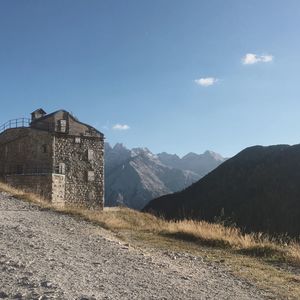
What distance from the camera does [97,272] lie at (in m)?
7.01

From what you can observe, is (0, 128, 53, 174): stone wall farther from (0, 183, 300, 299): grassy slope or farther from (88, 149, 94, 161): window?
(0, 183, 300, 299): grassy slope

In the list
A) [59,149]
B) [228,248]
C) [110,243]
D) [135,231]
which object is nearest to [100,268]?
[110,243]

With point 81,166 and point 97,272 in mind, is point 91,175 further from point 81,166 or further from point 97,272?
point 97,272

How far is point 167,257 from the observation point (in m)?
9.37

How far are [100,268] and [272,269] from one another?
3.61m

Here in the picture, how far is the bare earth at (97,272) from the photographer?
233 inches

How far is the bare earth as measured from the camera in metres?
5.93

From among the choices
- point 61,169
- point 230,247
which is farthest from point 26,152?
point 230,247

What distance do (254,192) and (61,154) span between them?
9093 centimetres

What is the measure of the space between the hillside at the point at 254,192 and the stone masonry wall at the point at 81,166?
52586 mm

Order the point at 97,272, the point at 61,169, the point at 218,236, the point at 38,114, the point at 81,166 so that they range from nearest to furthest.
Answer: the point at 97,272
the point at 218,236
the point at 61,169
the point at 81,166
the point at 38,114

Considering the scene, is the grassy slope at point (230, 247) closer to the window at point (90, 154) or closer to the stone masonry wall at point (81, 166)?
the stone masonry wall at point (81, 166)

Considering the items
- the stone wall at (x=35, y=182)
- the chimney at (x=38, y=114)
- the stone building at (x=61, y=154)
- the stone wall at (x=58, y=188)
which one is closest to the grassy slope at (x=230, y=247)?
the stone wall at (x=35, y=182)

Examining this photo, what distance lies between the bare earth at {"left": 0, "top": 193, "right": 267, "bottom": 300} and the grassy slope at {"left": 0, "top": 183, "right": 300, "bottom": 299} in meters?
0.52
